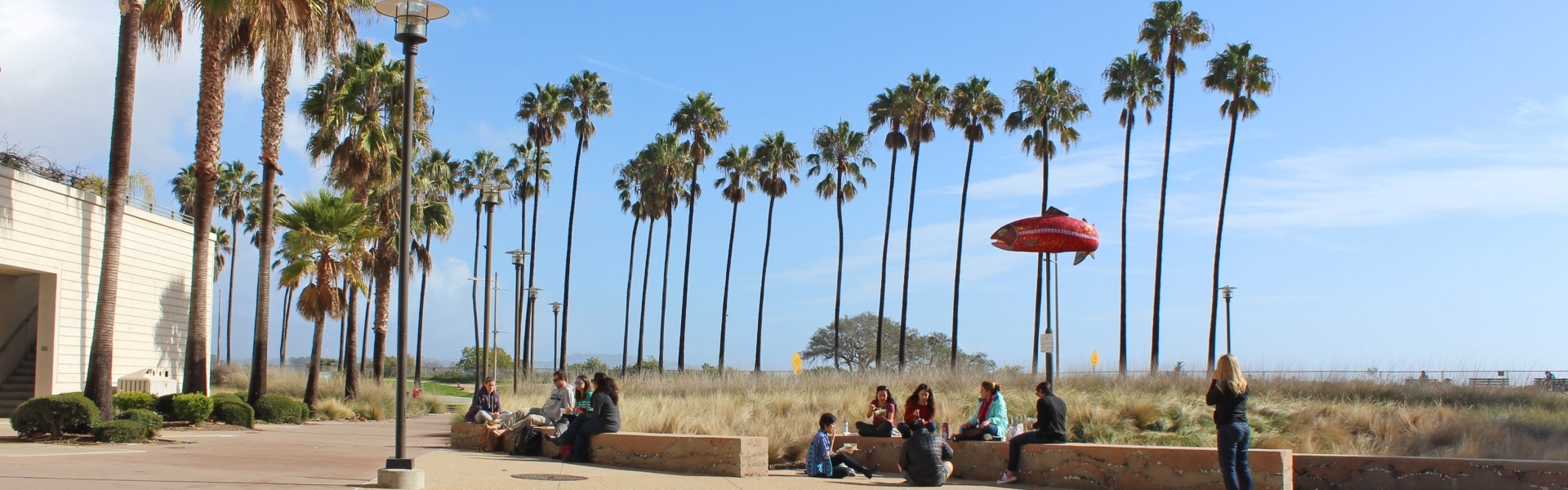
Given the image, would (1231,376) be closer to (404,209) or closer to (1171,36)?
(404,209)

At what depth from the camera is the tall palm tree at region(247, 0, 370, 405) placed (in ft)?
63.8

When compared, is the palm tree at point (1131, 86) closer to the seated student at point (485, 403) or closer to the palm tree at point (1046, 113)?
the palm tree at point (1046, 113)

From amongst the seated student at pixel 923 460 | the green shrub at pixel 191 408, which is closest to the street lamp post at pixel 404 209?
the seated student at pixel 923 460

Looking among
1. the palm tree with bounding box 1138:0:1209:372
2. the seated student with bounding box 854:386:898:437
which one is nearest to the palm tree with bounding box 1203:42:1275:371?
the palm tree with bounding box 1138:0:1209:372

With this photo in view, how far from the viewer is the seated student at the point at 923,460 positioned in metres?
11.8

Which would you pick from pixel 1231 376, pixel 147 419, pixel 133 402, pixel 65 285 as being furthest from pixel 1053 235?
pixel 65 285

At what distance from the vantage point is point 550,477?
11.9 metres

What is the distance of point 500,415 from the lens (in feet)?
55.3

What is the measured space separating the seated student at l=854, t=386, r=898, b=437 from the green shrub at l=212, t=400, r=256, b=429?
42.0 ft

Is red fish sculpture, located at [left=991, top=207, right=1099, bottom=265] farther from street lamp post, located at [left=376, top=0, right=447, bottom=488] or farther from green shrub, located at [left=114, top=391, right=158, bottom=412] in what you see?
green shrub, located at [left=114, top=391, right=158, bottom=412]

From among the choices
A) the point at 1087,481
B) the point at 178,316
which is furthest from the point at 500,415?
the point at 178,316

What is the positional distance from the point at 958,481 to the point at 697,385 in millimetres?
18137

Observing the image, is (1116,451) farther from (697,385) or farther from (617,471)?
(697,385)

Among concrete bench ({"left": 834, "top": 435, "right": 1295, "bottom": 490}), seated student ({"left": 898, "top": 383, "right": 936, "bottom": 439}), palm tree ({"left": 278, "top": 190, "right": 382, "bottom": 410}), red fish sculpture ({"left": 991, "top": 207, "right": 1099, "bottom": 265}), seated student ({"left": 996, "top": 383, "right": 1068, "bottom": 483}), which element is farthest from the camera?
palm tree ({"left": 278, "top": 190, "right": 382, "bottom": 410})
